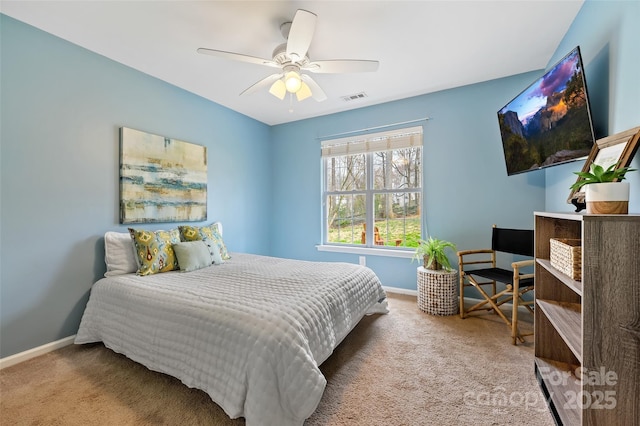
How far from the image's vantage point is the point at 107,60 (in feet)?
7.91

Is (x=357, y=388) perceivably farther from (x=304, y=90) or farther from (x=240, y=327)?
(x=304, y=90)

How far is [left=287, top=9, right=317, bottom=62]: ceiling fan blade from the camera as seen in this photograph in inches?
60.6

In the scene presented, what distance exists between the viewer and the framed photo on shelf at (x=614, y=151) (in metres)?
1.24

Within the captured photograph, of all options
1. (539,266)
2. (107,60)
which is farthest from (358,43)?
(107,60)

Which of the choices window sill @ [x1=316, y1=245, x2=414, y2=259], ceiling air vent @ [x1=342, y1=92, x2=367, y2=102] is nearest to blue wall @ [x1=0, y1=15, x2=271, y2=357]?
ceiling air vent @ [x1=342, y1=92, x2=367, y2=102]

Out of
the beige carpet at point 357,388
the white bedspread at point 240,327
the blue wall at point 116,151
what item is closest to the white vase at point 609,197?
the blue wall at point 116,151

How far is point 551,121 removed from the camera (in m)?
1.89

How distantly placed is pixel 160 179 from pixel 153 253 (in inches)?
35.3

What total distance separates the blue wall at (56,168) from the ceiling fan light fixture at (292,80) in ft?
5.55

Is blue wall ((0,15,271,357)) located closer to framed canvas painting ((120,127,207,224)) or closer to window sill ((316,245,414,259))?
framed canvas painting ((120,127,207,224))

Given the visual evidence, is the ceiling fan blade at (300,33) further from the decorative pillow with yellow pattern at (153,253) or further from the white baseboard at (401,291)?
the white baseboard at (401,291)

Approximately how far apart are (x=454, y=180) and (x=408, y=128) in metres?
0.88

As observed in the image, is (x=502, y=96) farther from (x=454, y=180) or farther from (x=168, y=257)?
(x=168, y=257)

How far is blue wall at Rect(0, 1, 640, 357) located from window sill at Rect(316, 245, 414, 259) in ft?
0.33
